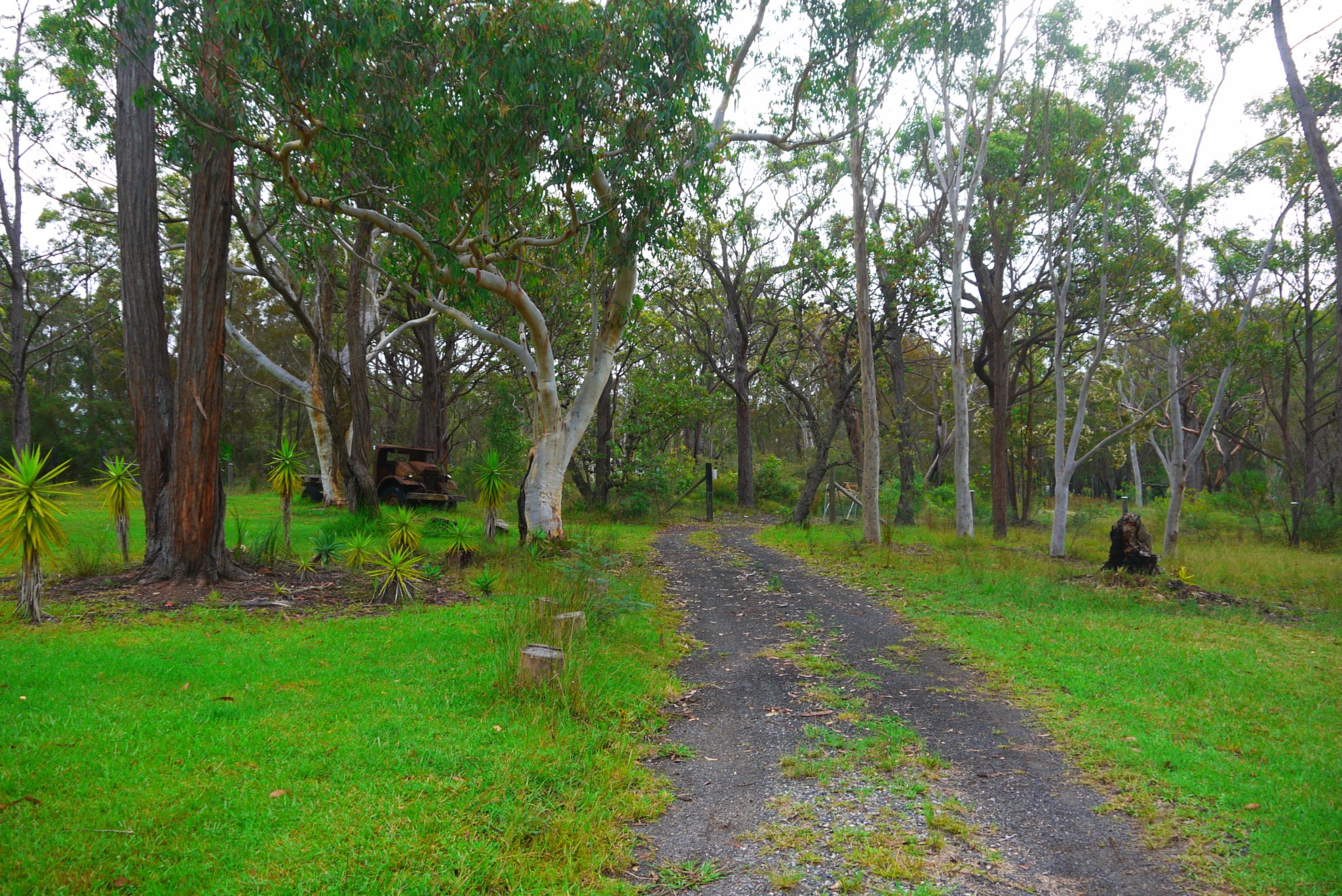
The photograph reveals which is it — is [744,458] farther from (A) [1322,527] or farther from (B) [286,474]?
(B) [286,474]

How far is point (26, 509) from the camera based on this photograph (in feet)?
20.6

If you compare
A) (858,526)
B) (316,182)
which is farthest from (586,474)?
(316,182)

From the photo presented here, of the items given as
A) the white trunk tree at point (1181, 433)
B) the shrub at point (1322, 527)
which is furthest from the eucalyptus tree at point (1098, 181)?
the shrub at point (1322, 527)

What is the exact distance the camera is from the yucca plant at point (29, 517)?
627 cm

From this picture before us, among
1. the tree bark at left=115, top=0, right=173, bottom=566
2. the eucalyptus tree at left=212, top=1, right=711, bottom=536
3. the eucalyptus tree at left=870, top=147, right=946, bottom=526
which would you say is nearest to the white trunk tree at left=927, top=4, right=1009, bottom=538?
the eucalyptus tree at left=870, top=147, right=946, bottom=526

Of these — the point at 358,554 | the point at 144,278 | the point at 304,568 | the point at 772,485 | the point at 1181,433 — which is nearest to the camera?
the point at 144,278

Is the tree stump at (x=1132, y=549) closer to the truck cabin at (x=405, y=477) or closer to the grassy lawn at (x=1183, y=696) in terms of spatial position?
the grassy lawn at (x=1183, y=696)

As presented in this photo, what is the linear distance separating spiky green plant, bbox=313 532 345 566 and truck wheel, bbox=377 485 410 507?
286 inches

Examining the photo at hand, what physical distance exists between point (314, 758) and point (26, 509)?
14.2 feet

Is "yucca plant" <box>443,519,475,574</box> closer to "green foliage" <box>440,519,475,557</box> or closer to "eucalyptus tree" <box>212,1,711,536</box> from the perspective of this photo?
"green foliage" <box>440,519,475,557</box>

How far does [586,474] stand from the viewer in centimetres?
2133

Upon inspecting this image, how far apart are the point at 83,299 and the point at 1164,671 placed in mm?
40228

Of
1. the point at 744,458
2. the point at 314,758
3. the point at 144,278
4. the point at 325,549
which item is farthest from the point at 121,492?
the point at 744,458

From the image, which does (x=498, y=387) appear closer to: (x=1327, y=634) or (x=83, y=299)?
(x=1327, y=634)
